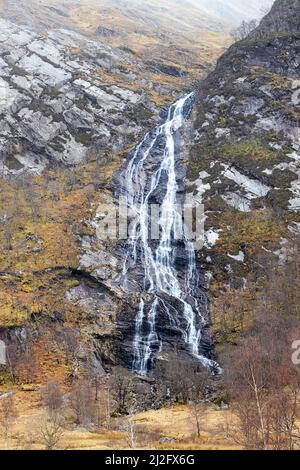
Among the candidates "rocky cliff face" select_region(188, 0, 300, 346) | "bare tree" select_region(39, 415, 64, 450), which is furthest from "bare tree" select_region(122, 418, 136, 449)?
"rocky cliff face" select_region(188, 0, 300, 346)

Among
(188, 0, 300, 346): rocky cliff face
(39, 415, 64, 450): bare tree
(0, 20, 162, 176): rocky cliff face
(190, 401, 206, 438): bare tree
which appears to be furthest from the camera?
(0, 20, 162, 176): rocky cliff face

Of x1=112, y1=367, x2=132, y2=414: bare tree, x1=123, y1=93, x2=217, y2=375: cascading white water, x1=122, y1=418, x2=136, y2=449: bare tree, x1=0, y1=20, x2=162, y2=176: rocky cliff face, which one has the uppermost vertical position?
x1=0, y1=20, x2=162, y2=176: rocky cliff face

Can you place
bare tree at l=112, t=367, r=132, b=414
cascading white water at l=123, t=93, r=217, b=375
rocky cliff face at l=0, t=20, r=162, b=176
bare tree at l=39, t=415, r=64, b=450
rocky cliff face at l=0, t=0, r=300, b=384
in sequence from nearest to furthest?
bare tree at l=39, t=415, r=64, b=450, bare tree at l=112, t=367, r=132, b=414, cascading white water at l=123, t=93, r=217, b=375, rocky cliff face at l=0, t=0, r=300, b=384, rocky cliff face at l=0, t=20, r=162, b=176

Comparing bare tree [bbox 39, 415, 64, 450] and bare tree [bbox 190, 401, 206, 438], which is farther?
bare tree [bbox 190, 401, 206, 438]

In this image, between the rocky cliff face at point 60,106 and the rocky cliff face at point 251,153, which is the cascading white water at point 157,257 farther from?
the rocky cliff face at point 60,106

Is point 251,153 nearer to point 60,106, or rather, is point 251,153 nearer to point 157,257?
point 157,257

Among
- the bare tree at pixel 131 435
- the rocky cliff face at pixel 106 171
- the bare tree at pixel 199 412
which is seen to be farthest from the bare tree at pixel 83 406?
the bare tree at pixel 199 412

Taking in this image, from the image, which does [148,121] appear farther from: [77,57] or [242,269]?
[242,269]

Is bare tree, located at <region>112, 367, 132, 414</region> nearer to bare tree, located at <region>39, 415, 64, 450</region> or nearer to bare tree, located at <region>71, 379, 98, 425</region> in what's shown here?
bare tree, located at <region>71, 379, 98, 425</region>

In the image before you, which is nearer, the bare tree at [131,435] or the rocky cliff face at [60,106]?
the bare tree at [131,435]
